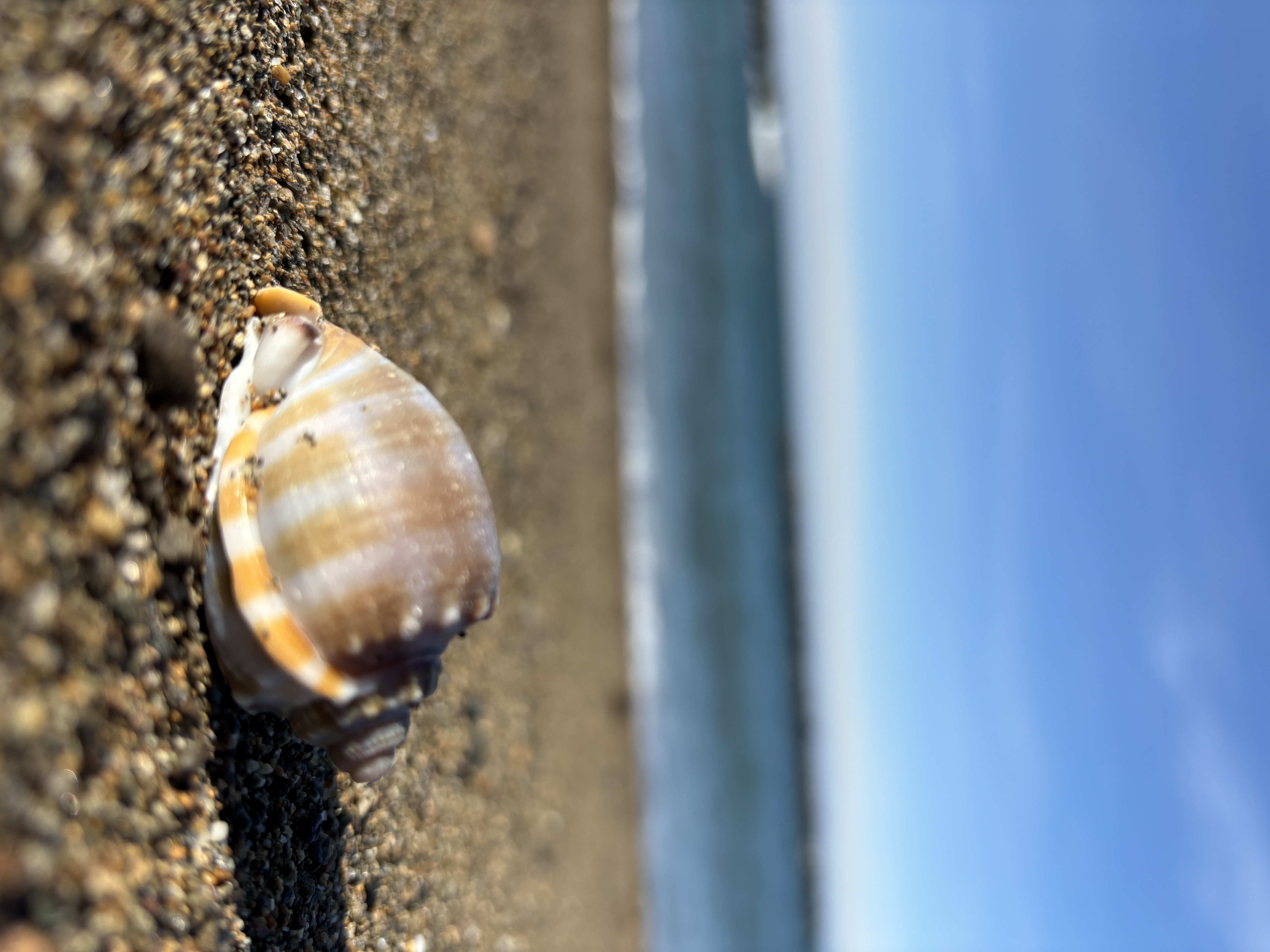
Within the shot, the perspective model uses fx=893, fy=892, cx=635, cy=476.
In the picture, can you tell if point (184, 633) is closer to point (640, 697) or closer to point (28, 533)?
point (28, 533)

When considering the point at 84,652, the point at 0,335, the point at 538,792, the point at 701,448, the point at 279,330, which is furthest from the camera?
the point at 701,448

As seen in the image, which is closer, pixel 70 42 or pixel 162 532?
pixel 70 42

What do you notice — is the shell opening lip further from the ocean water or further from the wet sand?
the ocean water

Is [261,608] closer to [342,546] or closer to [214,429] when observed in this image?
[342,546]

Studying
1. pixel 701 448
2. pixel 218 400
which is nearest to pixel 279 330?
pixel 218 400

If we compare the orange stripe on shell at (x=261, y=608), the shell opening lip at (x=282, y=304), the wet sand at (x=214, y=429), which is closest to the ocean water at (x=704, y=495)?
the wet sand at (x=214, y=429)

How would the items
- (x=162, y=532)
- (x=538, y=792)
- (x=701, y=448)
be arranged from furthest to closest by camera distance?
1. (x=701, y=448)
2. (x=538, y=792)
3. (x=162, y=532)

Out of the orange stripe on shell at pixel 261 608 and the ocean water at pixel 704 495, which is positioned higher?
the ocean water at pixel 704 495

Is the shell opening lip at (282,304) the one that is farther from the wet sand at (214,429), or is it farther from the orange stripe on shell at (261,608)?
the orange stripe on shell at (261,608)
